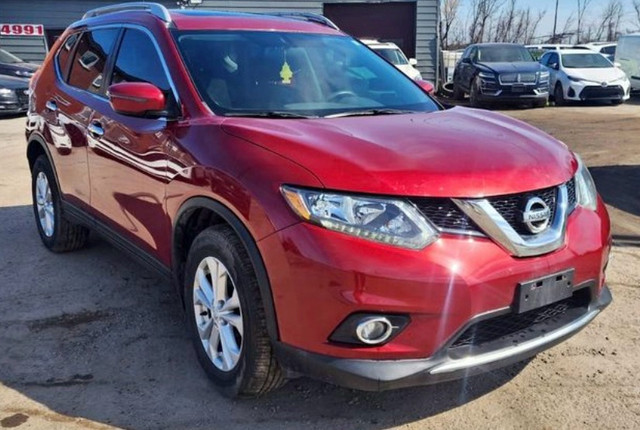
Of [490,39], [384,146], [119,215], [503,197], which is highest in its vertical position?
[384,146]

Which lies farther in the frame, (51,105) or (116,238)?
(51,105)

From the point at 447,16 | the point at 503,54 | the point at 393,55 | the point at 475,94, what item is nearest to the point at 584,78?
the point at 503,54

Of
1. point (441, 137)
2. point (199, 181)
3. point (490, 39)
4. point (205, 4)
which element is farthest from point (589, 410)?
point (490, 39)

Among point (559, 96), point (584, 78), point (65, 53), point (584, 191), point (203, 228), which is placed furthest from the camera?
point (559, 96)

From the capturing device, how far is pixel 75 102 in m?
4.43

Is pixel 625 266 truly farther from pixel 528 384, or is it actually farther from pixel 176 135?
pixel 176 135

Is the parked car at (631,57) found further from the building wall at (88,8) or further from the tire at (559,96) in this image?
the building wall at (88,8)

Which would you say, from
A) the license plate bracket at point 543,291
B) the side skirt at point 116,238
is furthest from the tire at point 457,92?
the license plate bracket at point 543,291

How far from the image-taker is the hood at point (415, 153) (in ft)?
8.23

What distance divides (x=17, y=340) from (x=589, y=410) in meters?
3.07

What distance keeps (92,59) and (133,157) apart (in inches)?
50.0

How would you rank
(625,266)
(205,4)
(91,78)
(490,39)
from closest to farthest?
(91,78) → (625,266) → (205,4) → (490,39)

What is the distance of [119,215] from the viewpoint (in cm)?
391

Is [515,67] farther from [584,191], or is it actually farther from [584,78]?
[584,191]
